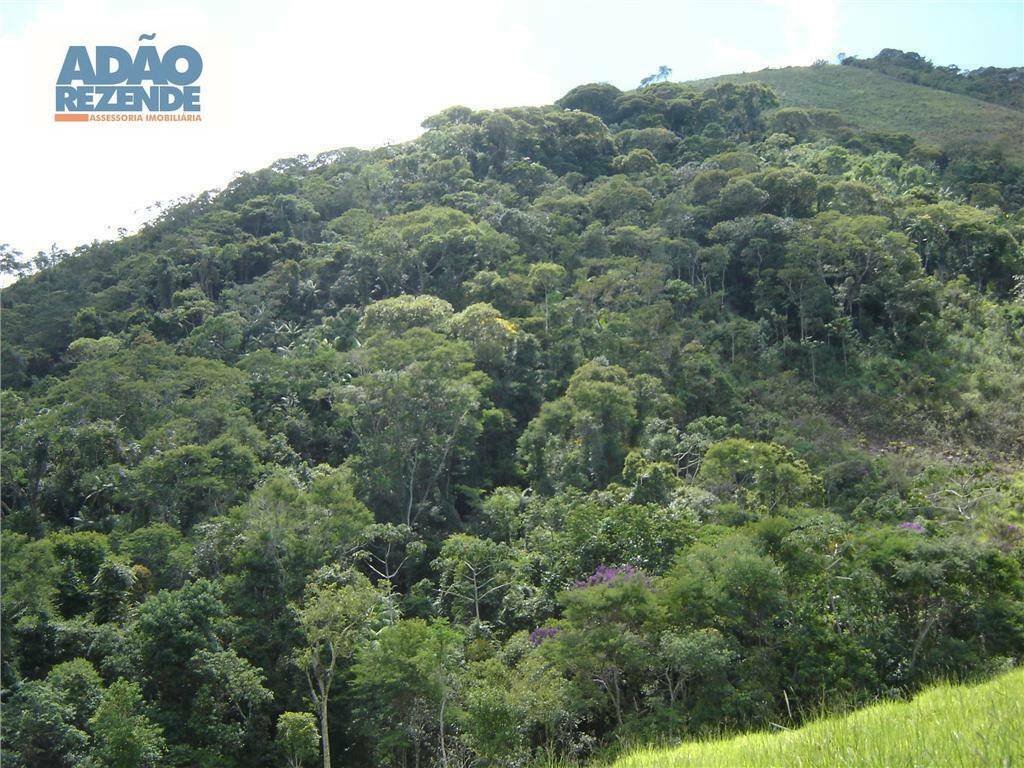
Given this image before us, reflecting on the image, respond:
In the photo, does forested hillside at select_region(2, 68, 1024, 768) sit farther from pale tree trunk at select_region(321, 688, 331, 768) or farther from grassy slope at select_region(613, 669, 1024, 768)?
grassy slope at select_region(613, 669, 1024, 768)

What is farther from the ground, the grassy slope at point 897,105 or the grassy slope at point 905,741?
the grassy slope at point 897,105

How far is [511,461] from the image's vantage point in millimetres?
28406

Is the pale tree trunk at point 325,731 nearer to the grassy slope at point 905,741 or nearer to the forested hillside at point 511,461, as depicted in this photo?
the forested hillside at point 511,461

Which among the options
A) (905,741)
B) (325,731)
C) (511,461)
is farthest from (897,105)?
(905,741)

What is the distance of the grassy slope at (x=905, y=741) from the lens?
4141mm

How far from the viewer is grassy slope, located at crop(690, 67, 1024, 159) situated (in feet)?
186

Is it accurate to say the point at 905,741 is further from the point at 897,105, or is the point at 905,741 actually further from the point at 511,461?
the point at 897,105

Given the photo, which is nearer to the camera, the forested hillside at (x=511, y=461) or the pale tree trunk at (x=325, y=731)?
the forested hillside at (x=511, y=461)

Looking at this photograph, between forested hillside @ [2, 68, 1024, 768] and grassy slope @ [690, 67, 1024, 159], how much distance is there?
9989mm

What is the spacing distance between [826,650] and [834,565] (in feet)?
6.67

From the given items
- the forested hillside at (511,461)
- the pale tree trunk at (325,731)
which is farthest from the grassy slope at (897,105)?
the pale tree trunk at (325,731)

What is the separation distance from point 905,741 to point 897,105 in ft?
242

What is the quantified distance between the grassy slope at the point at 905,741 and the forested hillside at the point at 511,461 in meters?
0.59

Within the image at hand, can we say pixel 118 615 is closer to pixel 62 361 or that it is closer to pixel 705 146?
pixel 62 361
